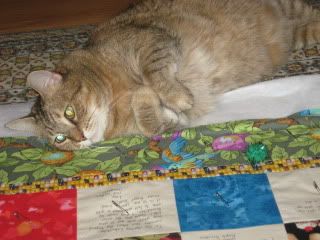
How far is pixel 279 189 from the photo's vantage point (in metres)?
1.42

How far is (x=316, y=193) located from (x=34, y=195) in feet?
3.03

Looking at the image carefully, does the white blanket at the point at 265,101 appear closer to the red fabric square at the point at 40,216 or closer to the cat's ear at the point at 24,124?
the cat's ear at the point at 24,124

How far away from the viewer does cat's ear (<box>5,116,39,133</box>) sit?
1.71m

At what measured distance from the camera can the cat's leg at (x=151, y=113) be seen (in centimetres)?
163

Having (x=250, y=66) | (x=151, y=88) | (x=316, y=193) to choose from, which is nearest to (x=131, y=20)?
(x=151, y=88)

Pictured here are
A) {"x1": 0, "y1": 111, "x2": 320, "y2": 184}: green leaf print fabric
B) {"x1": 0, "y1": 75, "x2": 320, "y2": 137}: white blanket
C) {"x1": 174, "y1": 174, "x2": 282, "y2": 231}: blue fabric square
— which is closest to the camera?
{"x1": 174, "y1": 174, "x2": 282, "y2": 231}: blue fabric square

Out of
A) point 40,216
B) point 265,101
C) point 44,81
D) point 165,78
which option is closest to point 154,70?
point 165,78

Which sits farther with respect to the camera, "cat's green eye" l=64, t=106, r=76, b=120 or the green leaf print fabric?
"cat's green eye" l=64, t=106, r=76, b=120

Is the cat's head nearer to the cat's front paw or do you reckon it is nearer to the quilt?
the quilt

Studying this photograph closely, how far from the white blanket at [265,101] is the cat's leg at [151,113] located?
194mm

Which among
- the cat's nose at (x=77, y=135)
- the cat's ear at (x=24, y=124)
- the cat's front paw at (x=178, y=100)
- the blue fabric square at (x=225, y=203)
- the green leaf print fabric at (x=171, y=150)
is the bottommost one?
the blue fabric square at (x=225, y=203)

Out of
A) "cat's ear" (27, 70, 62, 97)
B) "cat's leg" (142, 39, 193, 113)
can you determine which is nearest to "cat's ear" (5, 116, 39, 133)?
"cat's ear" (27, 70, 62, 97)

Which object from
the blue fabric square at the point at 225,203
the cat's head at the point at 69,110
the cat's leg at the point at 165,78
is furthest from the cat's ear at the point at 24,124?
the blue fabric square at the point at 225,203

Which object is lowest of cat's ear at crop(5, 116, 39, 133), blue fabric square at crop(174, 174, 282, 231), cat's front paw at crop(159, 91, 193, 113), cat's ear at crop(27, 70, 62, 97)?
blue fabric square at crop(174, 174, 282, 231)
